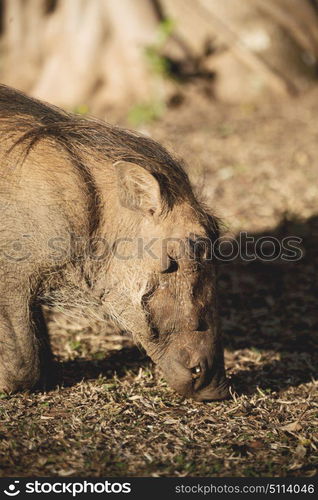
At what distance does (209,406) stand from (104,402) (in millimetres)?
580

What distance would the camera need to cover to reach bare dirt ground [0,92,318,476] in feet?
10.9

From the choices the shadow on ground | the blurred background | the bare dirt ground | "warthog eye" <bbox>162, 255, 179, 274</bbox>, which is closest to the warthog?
"warthog eye" <bbox>162, 255, 179, 274</bbox>

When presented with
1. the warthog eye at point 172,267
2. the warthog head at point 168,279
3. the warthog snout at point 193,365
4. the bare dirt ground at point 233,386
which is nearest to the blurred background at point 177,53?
the bare dirt ground at point 233,386

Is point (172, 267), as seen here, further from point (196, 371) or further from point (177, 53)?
point (177, 53)

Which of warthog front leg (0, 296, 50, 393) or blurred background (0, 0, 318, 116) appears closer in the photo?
warthog front leg (0, 296, 50, 393)

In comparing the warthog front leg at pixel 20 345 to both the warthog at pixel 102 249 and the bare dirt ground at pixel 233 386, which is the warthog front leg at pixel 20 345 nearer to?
the warthog at pixel 102 249

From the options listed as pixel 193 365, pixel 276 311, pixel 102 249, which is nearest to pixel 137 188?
pixel 102 249

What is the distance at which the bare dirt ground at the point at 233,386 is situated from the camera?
3.31 metres

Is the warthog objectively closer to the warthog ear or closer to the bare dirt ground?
the warthog ear

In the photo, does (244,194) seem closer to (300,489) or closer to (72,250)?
(72,250)

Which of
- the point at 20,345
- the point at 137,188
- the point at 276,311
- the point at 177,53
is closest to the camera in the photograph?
the point at 20,345

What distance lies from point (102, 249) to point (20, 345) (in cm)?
65

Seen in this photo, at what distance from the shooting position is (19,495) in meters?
3.00

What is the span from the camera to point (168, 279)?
12.0 feet
